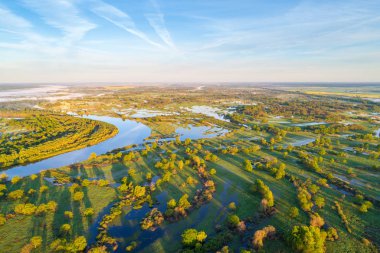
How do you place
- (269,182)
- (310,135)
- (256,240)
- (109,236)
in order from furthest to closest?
(310,135) → (269,182) → (109,236) → (256,240)

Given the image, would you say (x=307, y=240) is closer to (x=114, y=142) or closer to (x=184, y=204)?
(x=184, y=204)

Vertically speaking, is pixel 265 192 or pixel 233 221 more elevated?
pixel 265 192

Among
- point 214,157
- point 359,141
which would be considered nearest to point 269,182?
point 214,157

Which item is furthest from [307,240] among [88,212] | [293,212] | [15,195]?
[15,195]

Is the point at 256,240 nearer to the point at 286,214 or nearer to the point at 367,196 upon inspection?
the point at 286,214

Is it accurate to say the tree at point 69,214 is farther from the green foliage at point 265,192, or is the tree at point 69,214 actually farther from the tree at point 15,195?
the green foliage at point 265,192

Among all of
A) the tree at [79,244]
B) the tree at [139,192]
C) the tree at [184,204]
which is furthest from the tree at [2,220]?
the tree at [184,204]
